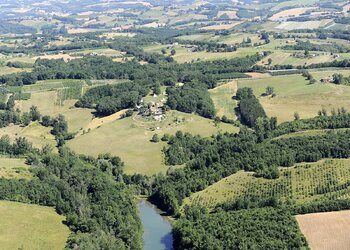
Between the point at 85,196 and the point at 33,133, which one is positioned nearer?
the point at 85,196

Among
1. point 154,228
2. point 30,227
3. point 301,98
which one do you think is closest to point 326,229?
point 154,228

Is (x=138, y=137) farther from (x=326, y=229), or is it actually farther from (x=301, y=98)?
(x=326, y=229)

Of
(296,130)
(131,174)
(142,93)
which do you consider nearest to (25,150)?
(131,174)

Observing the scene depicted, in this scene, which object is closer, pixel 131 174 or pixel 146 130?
pixel 131 174

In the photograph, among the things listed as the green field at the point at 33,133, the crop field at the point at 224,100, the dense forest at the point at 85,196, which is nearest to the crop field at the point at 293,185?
the dense forest at the point at 85,196

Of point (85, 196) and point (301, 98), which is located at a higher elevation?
point (85, 196)

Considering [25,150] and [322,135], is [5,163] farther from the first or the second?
[322,135]

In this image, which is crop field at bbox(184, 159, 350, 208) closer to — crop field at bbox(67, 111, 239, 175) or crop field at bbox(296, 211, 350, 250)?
crop field at bbox(296, 211, 350, 250)
